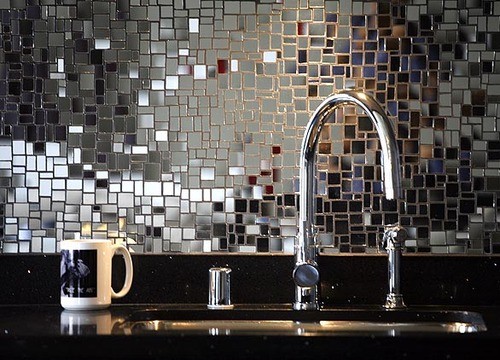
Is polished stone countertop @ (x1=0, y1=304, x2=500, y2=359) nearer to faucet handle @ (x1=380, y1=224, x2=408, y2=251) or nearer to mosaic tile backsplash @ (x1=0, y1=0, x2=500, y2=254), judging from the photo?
faucet handle @ (x1=380, y1=224, x2=408, y2=251)

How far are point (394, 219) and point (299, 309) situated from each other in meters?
0.26

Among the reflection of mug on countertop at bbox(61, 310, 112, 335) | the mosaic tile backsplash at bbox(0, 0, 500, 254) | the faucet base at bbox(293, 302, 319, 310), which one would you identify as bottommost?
the reflection of mug on countertop at bbox(61, 310, 112, 335)

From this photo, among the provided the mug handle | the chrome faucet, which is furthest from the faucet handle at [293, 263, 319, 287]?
the mug handle

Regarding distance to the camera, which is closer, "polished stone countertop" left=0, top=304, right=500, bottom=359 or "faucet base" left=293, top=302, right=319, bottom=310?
"polished stone countertop" left=0, top=304, right=500, bottom=359

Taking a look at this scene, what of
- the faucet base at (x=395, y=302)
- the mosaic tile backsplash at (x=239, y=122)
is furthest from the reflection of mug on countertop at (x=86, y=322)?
the faucet base at (x=395, y=302)

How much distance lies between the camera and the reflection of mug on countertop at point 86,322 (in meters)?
1.61

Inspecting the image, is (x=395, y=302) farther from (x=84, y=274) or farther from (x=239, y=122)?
(x=84, y=274)

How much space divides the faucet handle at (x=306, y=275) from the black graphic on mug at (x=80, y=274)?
1.18ft

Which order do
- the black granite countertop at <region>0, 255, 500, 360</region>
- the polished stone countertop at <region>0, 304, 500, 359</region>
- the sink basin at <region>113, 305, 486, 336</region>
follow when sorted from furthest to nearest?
the black granite countertop at <region>0, 255, 500, 360</region>, the sink basin at <region>113, 305, 486, 336</region>, the polished stone countertop at <region>0, 304, 500, 359</region>

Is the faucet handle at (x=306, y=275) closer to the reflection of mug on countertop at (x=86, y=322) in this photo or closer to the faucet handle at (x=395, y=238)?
the faucet handle at (x=395, y=238)

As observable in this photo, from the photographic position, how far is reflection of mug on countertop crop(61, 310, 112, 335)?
1613 mm

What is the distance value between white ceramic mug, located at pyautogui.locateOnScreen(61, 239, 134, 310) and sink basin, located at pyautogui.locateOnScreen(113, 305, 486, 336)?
9 centimetres

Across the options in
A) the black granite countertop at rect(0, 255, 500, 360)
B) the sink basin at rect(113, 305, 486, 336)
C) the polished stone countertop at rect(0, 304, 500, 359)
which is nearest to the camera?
the polished stone countertop at rect(0, 304, 500, 359)

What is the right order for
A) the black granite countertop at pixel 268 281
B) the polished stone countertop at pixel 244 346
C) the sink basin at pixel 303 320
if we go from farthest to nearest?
the black granite countertop at pixel 268 281 < the sink basin at pixel 303 320 < the polished stone countertop at pixel 244 346
